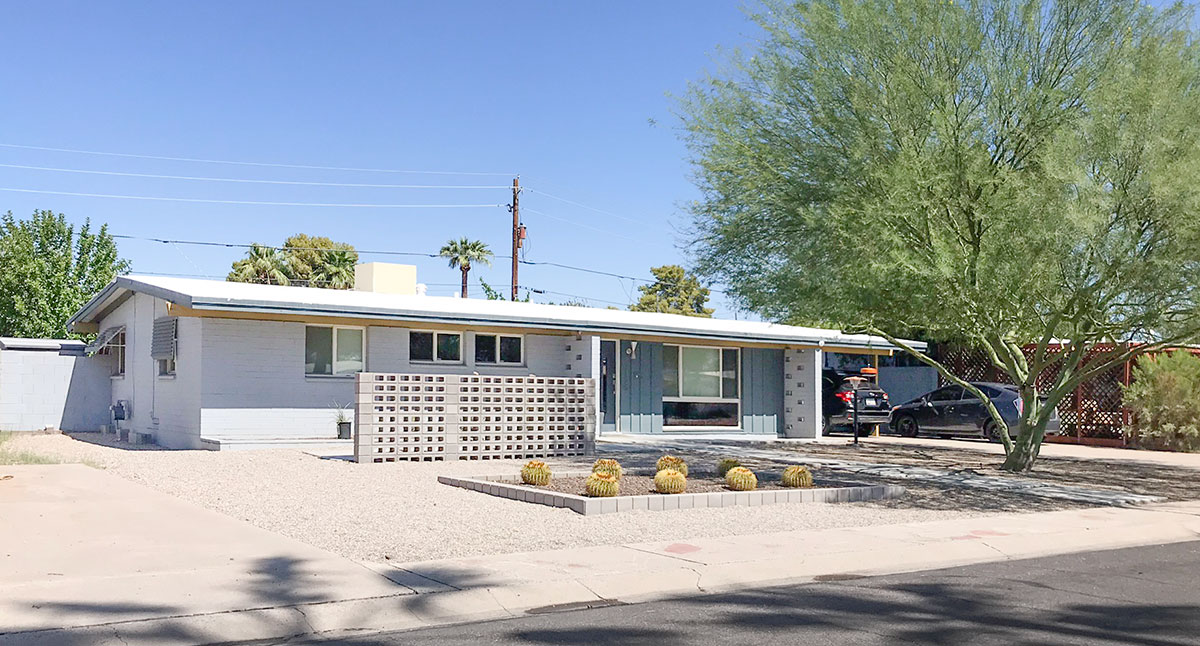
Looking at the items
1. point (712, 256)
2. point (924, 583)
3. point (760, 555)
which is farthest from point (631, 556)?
point (712, 256)

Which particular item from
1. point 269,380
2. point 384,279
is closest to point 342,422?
point 269,380

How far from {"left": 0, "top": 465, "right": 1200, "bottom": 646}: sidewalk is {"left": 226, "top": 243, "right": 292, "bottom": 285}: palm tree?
3403 centimetres

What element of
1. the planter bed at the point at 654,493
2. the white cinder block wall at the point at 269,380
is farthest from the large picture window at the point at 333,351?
the planter bed at the point at 654,493

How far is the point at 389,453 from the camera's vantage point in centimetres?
1766

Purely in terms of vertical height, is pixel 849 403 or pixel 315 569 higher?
pixel 849 403

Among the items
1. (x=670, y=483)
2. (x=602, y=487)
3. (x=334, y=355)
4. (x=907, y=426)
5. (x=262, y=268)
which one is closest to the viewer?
(x=602, y=487)

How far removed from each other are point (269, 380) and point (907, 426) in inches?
678

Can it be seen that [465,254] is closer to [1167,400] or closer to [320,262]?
[320,262]

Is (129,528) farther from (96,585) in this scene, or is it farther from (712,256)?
(712,256)

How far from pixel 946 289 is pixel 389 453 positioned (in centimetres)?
878

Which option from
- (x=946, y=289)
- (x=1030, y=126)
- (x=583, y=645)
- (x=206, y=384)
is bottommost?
(x=583, y=645)

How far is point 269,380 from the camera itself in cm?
2016

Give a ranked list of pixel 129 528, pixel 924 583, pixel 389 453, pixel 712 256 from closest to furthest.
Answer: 1. pixel 924 583
2. pixel 129 528
3. pixel 389 453
4. pixel 712 256

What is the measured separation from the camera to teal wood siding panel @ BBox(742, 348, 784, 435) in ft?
88.7
